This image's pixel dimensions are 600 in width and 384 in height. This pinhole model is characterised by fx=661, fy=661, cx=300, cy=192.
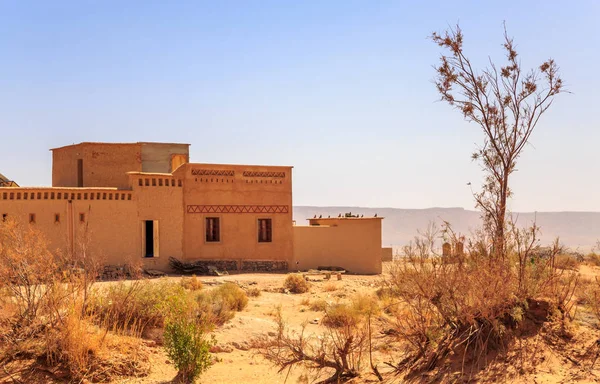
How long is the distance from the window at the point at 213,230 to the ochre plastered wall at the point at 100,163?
385 cm

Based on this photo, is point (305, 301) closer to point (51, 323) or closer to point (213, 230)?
point (213, 230)

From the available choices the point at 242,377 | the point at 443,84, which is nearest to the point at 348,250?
the point at 443,84

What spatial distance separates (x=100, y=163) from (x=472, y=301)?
2290 centimetres

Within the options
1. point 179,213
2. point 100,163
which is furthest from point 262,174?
point 100,163

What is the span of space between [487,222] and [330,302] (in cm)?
534

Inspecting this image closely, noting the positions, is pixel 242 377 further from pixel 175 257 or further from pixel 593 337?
pixel 175 257

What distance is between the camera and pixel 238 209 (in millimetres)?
29281

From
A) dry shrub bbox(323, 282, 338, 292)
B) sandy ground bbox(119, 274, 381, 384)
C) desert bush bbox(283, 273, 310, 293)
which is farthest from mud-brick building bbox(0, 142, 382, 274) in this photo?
dry shrub bbox(323, 282, 338, 292)

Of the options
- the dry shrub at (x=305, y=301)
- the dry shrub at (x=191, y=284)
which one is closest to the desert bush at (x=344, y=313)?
the dry shrub at (x=305, y=301)

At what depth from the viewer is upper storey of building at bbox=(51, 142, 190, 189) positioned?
29.1 metres

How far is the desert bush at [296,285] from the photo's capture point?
76.0 feet

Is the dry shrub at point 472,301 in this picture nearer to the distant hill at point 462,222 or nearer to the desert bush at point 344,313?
the desert bush at point 344,313

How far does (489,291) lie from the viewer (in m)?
9.36

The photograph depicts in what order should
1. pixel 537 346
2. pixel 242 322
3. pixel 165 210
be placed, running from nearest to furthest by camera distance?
pixel 537 346 → pixel 242 322 → pixel 165 210
